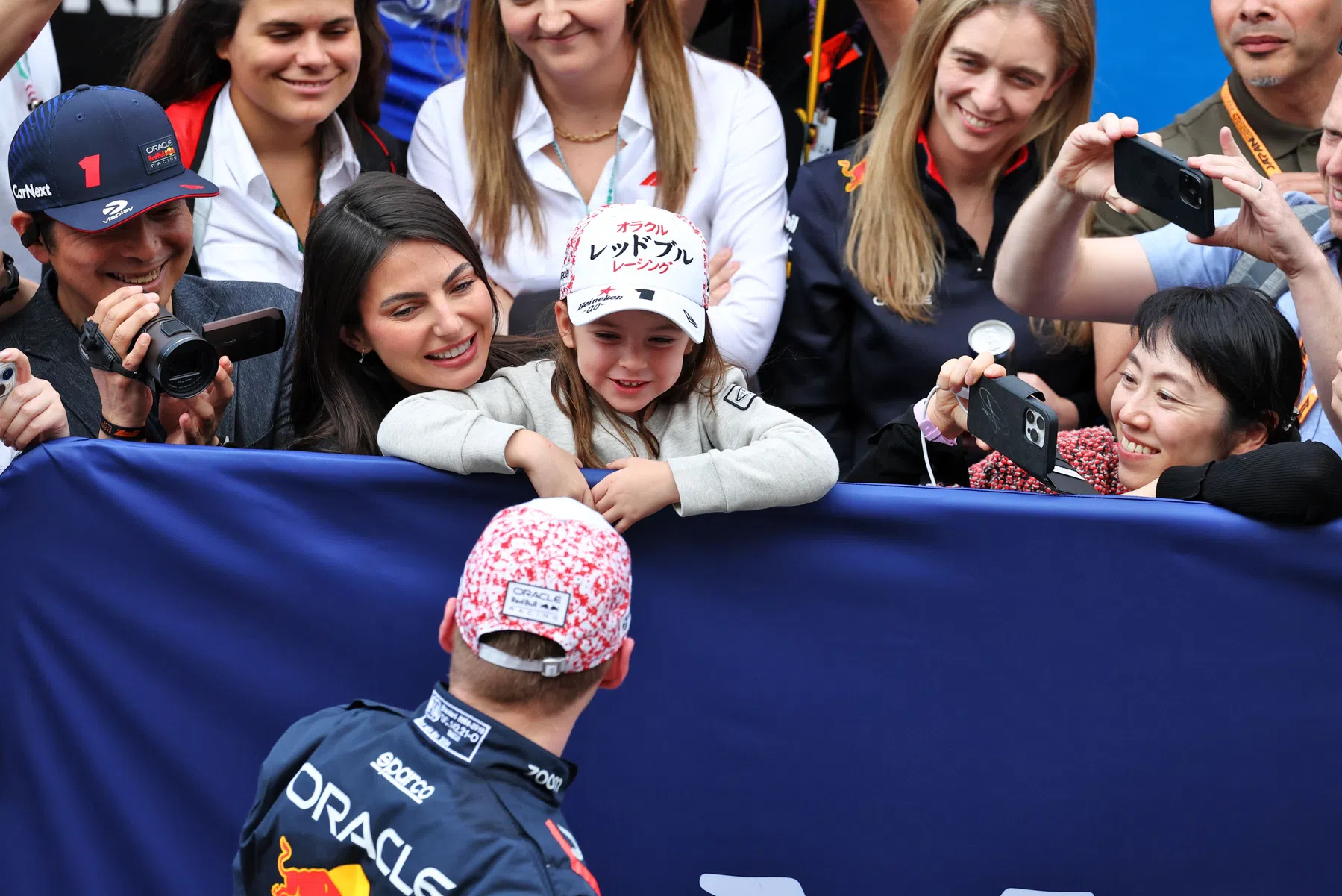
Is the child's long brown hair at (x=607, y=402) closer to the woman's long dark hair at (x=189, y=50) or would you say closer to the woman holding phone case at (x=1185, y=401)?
the woman holding phone case at (x=1185, y=401)

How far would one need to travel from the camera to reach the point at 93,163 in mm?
2805

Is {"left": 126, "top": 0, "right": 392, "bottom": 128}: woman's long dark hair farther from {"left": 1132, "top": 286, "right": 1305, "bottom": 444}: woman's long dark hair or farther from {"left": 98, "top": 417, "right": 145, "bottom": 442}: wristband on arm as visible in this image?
{"left": 1132, "top": 286, "right": 1305, "bottom": 444}: woman's long dark hair

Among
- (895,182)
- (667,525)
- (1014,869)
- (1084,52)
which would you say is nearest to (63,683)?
(667,525)

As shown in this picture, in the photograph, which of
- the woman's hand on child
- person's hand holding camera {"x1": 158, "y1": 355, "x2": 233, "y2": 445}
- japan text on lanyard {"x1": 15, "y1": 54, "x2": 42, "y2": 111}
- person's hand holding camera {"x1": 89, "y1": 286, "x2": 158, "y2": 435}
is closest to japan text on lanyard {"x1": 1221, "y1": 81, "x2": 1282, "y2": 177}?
the woman's hand on child

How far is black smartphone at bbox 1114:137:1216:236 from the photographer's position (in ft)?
8.45

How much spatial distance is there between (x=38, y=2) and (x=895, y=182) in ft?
6.85

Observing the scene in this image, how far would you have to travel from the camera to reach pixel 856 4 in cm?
430

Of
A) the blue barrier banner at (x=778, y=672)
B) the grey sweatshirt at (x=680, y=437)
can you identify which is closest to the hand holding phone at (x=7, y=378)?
the blue barrier banner at (x=778, y=672)

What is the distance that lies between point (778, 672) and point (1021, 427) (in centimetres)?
58

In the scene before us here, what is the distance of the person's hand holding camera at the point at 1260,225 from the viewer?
263cm

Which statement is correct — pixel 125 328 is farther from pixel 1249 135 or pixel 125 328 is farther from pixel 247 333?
pixel 1249 135

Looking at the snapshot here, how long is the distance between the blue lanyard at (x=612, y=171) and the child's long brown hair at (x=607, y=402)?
1247 mm

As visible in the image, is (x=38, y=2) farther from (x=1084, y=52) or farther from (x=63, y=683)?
(x=1084, y=52)

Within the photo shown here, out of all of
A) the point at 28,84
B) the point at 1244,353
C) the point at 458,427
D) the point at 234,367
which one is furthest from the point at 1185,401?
the point at 28,84
